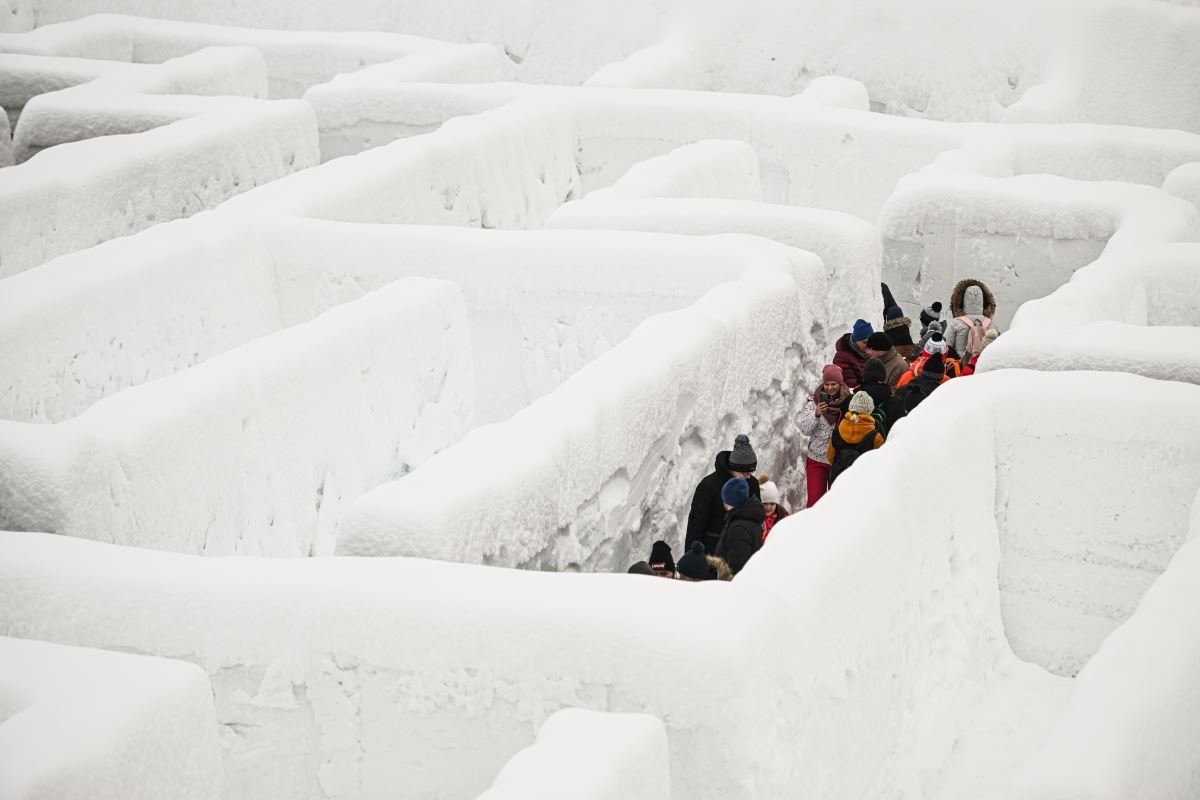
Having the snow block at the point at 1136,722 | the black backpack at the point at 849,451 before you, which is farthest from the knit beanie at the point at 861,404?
the snow block at the point at 1136,722

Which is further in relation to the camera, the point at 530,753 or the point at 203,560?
the point at 203,560

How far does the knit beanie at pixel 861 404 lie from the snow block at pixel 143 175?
465cm

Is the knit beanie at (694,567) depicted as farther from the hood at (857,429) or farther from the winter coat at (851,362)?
the winter coat at (851,362)

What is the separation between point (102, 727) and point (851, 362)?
5.08 meters

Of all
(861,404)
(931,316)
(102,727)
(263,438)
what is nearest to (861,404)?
(861,404)

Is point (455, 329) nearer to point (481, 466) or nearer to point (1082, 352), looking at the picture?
point (481, 466)

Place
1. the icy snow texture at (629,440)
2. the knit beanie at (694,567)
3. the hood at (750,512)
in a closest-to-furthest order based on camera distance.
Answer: the icy snow texture at (629,440) < the knit beanie at (694,567) < the hood at (750,512)

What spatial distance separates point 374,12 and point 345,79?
4.47 metres

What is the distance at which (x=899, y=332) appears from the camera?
27.9ft

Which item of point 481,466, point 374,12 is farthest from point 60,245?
point 374,12

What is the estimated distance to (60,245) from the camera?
928cm

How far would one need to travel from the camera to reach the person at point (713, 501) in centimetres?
684

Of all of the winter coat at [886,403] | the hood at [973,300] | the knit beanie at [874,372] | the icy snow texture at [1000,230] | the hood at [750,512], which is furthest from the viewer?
the icy snow texture at [1000,230]

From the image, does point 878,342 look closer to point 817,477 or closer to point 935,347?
point 935,347
